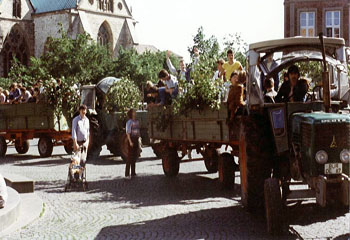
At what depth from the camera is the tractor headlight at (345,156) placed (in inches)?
295

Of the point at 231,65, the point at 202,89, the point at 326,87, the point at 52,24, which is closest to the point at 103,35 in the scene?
the point at 52,24

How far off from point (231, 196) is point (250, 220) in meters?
2.67

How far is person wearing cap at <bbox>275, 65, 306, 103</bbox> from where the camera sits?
882 centimetres

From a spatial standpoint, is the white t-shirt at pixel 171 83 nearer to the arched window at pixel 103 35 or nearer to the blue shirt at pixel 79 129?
the blue shirt at pixel 79 129

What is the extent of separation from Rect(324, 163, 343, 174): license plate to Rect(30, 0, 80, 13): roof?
6272 centimetres

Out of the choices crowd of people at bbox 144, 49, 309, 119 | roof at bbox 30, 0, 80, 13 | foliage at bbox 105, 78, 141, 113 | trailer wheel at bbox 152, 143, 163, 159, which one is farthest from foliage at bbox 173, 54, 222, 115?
roof at bbox 30, 0, 80, 13

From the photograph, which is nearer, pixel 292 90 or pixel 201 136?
pixel 292 90

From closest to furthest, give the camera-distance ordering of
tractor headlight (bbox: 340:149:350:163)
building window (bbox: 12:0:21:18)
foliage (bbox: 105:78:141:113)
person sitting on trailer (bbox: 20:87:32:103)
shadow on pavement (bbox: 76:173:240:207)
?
1. tractor headlight (bbox: 340:149:350:163)
2. shadow on pavement (bbox: 76:173:240:207)
3. foliage (bbox: 105:78:141:113)
4. person sitting on trailer (bbox: 20:87:32:103)
5. building window (bbox: 12:0:21:18)

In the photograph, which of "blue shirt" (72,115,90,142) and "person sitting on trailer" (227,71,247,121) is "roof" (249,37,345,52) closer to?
"person sitting on trailer" (227,71,247,121)

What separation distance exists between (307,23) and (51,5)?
36567mm

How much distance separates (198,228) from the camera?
28.9ft

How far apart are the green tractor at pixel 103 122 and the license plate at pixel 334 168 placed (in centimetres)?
1241

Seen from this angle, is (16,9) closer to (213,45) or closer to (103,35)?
(103,35)

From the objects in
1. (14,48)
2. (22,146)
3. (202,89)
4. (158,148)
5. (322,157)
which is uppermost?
(14,48)
